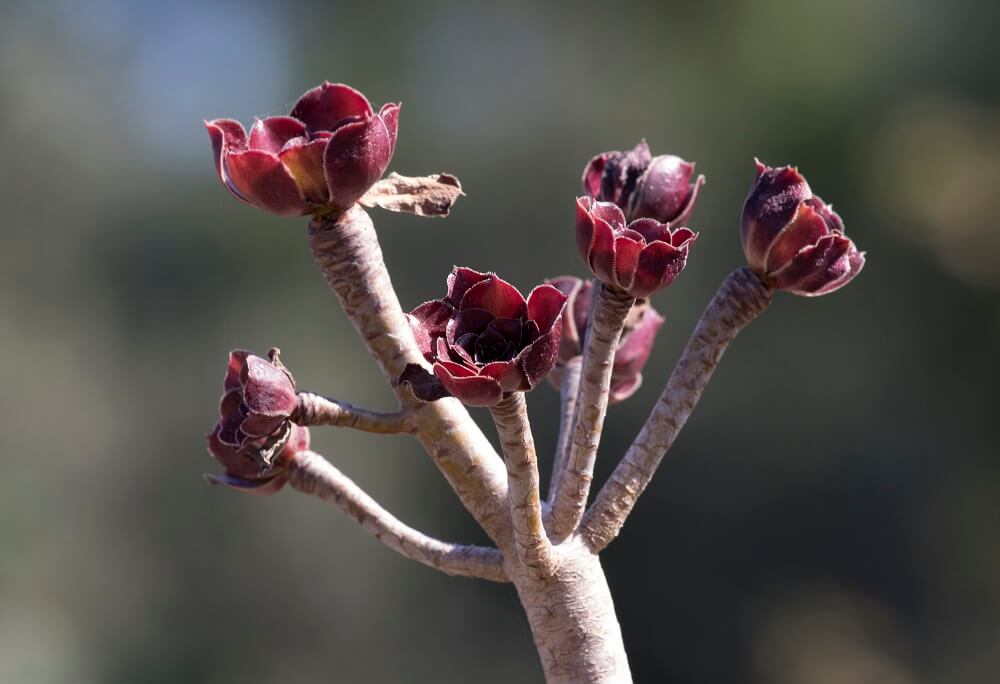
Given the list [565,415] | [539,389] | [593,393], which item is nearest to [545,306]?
[593,393]

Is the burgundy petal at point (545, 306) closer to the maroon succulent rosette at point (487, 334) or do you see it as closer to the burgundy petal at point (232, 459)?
the maroon succulent rosette at point (487, 334)

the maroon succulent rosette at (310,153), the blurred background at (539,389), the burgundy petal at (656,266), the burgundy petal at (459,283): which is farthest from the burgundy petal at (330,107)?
the blurred background at (539,389)

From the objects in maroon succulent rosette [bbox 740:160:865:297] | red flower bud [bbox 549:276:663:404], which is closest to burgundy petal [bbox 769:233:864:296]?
maroon succulent rosette [bbox 740:160:865:297]

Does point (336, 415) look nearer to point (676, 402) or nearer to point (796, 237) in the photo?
point (676, 402)

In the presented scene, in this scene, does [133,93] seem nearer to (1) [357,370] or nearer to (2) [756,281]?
(1) [357,370]

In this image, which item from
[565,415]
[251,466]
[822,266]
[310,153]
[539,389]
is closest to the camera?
[310,153]

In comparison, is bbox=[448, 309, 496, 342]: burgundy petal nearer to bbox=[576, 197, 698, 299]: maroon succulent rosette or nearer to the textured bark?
bbox=[576, 197, 698, 299]: maroon succulent rosette
